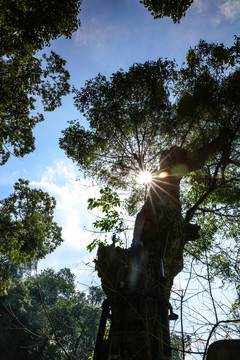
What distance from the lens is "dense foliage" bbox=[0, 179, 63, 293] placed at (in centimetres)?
1039

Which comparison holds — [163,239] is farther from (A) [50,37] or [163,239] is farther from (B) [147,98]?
(A) [50,37]

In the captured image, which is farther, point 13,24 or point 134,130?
point 134,130

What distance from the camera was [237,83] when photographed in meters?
7.11

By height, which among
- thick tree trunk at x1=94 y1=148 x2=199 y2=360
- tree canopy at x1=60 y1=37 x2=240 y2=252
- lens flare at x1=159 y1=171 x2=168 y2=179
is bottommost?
thick tree trunk at x1=94 y1=148 x2=199 y2=360

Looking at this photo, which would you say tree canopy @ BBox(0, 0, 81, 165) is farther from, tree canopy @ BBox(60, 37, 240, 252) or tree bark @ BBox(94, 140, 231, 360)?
tree bark @ BBox(94, 140, 231, 360)

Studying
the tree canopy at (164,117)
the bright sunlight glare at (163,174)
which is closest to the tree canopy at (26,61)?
the tree canopy at (164,117)

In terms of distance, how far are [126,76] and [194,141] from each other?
351 cm

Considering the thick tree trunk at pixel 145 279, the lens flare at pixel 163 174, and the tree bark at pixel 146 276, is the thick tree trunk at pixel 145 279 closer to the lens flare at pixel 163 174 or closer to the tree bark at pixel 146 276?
the tree bark at pixel 146 276

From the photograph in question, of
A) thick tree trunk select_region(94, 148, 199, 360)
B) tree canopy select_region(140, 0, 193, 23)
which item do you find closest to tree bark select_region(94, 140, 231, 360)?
thick tree trunk select_region(94, 148, 199, 360)

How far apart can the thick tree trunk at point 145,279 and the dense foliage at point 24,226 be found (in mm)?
7494

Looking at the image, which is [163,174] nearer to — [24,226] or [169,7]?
[169,7]

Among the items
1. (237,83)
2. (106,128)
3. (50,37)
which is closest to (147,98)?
(106,128)

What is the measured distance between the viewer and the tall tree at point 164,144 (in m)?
4.19

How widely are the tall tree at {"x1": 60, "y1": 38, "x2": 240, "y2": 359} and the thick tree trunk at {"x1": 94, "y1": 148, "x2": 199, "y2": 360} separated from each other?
21mm
